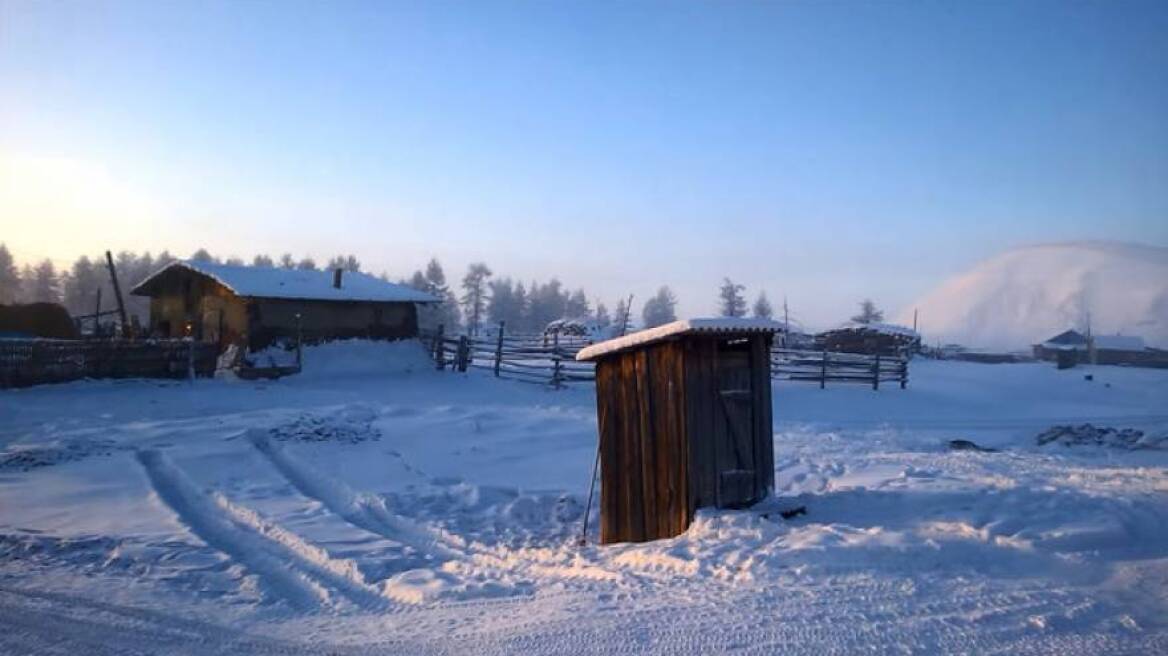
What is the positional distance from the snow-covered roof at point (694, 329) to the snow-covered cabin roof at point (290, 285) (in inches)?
774

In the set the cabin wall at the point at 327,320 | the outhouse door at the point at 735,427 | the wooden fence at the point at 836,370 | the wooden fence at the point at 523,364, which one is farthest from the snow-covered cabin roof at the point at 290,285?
the outhouse door at the point at 735,427

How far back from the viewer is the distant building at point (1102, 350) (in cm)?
6044

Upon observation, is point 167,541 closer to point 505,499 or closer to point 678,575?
point 505,499

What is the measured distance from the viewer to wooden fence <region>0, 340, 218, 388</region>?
19469 millimetres

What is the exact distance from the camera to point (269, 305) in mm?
25906

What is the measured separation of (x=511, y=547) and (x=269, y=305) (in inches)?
784

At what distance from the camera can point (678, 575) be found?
6.42m

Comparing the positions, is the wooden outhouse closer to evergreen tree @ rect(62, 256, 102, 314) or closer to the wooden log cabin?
the wooden log cabin

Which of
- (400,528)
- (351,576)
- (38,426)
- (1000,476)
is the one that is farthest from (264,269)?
(1000,476)

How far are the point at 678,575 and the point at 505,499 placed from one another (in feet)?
17.9

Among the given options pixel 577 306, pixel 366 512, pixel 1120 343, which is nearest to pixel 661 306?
pixel 577 306

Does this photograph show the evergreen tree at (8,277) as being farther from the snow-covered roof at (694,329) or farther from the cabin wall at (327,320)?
the snow-covered roof at (694,329)

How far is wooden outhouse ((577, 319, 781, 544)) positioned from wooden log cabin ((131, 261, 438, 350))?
60.1 feet

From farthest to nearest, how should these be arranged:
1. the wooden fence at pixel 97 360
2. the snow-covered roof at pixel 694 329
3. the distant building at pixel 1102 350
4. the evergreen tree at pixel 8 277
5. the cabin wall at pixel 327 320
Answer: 1. the evergreen tree at pixel 8 277
2. the distant building at pixel 1102 350
3. the cabin wall at pixel 327 320
4. the wooden fence at pixel 97 360
5. the snow-covered roof at pixel 694 329
